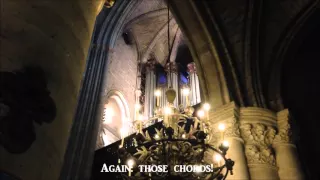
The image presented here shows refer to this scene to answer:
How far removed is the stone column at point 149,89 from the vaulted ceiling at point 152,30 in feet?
1.79

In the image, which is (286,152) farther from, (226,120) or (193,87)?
(193,87)

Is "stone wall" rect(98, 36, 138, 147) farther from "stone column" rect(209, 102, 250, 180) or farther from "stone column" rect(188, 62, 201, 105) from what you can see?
"stone column" rect(209, 102, 250, 180)

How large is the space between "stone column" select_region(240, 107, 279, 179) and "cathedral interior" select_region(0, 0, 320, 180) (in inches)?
0.6

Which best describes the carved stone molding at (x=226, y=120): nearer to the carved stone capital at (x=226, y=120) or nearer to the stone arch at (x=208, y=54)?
the carved stone capital at (x=226, y=120)

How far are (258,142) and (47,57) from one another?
14.2 ft

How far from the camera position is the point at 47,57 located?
65.8 inches

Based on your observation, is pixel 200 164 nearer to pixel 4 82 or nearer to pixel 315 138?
pixel 4 82

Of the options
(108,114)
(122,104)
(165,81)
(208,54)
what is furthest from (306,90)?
(165,81)

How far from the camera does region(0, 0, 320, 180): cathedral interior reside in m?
1.52

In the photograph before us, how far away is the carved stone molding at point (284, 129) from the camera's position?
542cm

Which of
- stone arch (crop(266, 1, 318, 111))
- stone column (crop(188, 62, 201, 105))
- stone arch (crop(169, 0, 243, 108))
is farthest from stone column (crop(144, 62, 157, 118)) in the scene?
stone arch (crop(266, 1, 318, 111))

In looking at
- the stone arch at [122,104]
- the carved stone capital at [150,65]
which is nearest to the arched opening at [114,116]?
the stone arch at [122,104]

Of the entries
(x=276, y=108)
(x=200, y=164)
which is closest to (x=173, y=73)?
(x=276, y=108)

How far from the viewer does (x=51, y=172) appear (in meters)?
1.55
